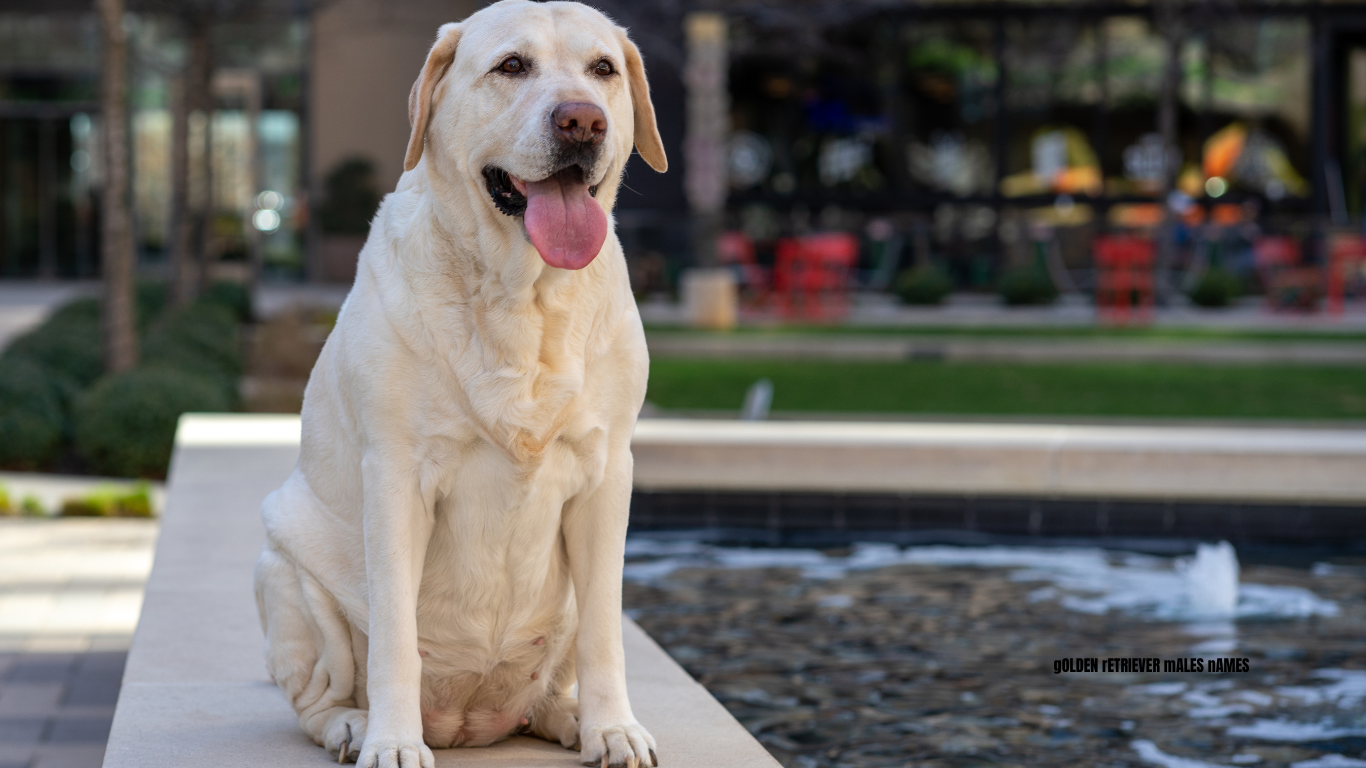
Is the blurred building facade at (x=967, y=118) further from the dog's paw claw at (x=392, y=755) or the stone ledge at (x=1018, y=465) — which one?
the dog's paw claw at (x=392, y=755)

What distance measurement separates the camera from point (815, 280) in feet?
60.1

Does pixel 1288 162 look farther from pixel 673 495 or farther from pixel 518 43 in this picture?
pixel 518 43

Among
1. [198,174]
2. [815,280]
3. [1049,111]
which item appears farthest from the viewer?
[1049,111]

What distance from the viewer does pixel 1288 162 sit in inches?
923

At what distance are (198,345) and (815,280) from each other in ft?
30.1

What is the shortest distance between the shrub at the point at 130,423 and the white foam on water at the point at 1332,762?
6.25m

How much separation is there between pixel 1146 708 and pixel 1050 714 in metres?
0.32

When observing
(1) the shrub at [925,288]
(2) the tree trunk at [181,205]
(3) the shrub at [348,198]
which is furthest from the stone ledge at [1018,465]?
(3) the shrub at [348,198]

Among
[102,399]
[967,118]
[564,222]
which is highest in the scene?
[967,118]

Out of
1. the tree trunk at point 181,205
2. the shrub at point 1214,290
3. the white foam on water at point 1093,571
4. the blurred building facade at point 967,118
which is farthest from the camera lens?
the blurred building facade at point 967,118

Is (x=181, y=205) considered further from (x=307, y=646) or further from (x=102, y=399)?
(x=307, y=646)

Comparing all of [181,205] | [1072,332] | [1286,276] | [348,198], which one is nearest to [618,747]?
[181,205]

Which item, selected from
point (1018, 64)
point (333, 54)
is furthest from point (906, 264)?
point (333, 54)

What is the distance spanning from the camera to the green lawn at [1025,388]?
9992 millimetres
